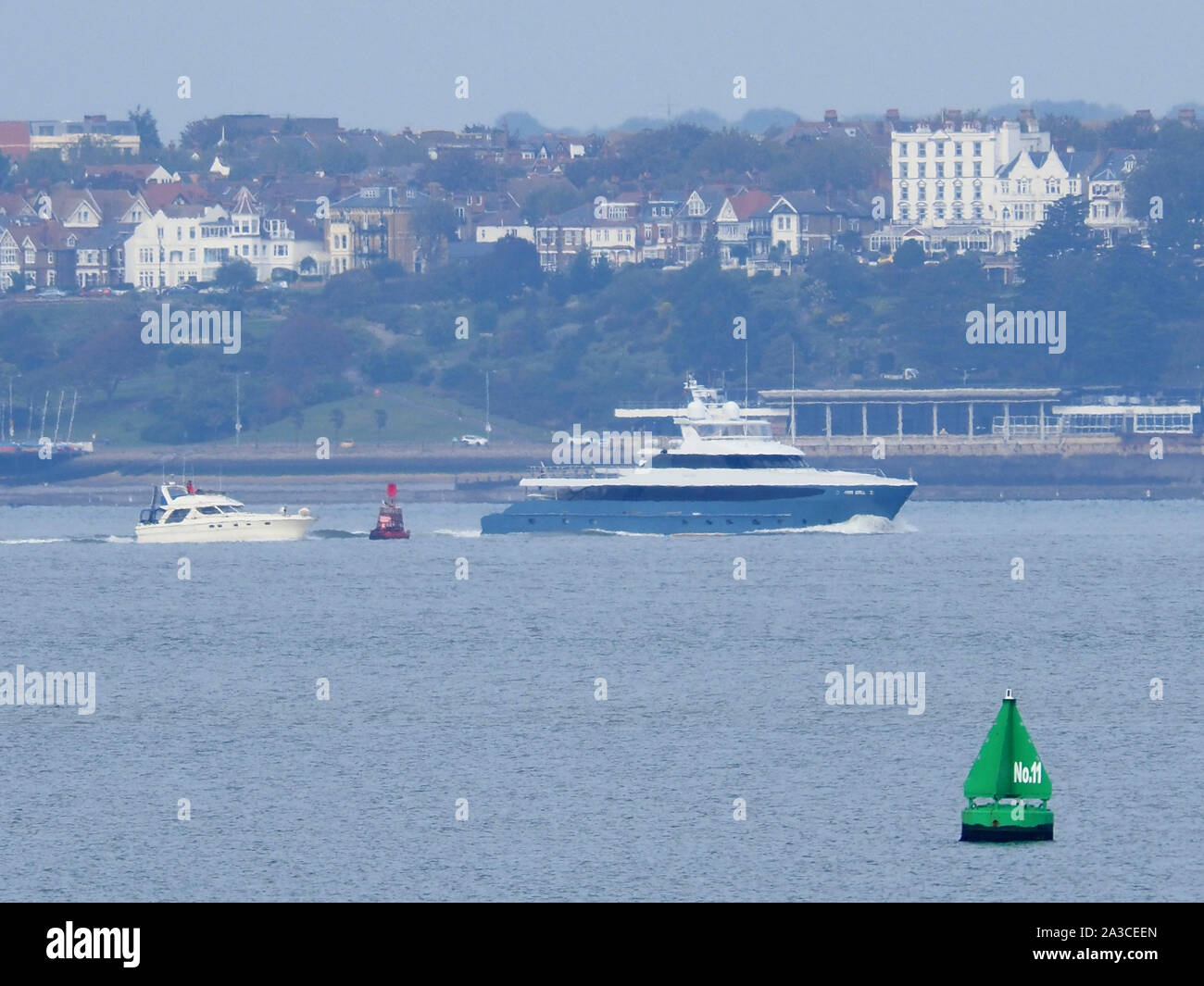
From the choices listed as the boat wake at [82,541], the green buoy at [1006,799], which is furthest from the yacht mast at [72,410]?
the green buoy at [1006,799]

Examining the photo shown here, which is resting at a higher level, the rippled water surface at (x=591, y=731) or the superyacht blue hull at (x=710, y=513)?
the rippled water surface at (x=591, y=731)

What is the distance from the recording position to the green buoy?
3216cm

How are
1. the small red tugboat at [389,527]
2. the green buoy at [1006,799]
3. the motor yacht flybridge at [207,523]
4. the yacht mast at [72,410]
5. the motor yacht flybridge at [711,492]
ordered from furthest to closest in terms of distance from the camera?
the yacht mast at [72,410] < the small red tugboat at [389,527] < the motor yacht flybridge at [207,523] < the motor yacht flybridge at [711,492] < the green buoy at [1006,799]

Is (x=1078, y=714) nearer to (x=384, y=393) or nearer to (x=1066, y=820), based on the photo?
(x=1066, y=820)

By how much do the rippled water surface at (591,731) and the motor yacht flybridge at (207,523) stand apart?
11790 mm

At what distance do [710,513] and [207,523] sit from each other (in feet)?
64.1

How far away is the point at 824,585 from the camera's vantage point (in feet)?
253

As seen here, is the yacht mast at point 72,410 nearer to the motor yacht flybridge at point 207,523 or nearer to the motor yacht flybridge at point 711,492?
the motor yacht flybridge at point 207,523

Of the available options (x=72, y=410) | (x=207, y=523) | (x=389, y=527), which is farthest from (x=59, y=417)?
(x=207, y=523)

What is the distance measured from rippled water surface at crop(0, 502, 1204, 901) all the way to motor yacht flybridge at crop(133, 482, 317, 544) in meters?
11.8

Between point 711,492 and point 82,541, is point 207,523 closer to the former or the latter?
point 82,541

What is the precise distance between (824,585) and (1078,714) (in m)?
30.9

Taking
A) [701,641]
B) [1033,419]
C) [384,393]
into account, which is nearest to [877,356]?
[1033,419]

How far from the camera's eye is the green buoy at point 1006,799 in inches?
1266
